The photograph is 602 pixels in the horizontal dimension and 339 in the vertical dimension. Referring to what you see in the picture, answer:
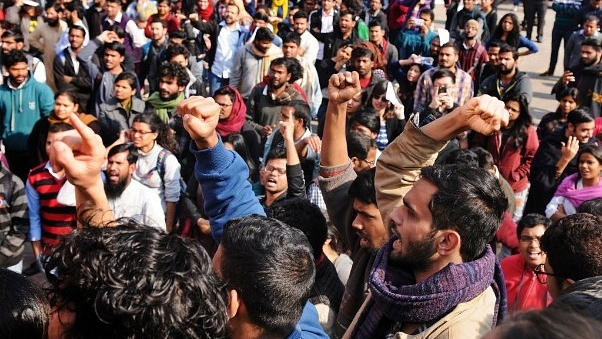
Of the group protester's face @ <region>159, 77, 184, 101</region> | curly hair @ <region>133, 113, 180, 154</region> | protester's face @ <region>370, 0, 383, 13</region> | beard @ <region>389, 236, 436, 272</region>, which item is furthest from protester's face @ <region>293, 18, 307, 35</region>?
beard @ <region>389, 236, 436, 272</region>

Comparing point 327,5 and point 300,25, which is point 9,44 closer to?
point 300,25

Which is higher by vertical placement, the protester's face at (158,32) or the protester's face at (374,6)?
the protester's face at (158,32)

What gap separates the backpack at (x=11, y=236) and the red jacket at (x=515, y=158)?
3409mm

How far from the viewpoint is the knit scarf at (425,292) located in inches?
77.7

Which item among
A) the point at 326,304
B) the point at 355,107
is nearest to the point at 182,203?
the point at 355,107

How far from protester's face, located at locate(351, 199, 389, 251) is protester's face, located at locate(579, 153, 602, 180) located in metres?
2.34

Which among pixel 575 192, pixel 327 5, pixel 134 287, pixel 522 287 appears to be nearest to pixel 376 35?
pixel 327 5

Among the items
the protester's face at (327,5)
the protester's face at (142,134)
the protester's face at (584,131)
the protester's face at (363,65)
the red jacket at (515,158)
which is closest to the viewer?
the protester's face at (142,134)

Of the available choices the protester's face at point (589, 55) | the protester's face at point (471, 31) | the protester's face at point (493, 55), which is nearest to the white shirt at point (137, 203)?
the protester's face at point (493, 55)

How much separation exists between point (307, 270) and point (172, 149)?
3705mm

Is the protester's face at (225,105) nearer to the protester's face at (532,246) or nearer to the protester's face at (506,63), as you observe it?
the protester's face at (506,63)

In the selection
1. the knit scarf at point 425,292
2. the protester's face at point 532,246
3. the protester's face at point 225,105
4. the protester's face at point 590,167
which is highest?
the knit scarf at point 425,292

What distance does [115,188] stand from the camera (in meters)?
4.51

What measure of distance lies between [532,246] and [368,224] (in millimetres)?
1180
